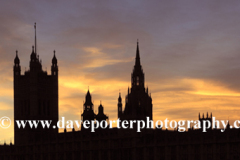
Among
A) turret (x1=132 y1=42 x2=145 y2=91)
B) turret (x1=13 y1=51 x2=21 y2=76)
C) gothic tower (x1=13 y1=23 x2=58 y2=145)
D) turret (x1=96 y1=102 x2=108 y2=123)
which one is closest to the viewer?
gothic tower (x1=13 y1=23 x2=58 y2=145)

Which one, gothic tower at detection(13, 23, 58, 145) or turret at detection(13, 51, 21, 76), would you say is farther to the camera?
turret at detection(13, 51, 21, 76)

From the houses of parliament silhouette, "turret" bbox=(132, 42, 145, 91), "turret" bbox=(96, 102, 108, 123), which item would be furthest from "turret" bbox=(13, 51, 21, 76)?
"turret" bbox=(132, 42, 145, 91)

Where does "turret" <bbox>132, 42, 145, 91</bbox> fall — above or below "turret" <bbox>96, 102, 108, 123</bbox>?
above

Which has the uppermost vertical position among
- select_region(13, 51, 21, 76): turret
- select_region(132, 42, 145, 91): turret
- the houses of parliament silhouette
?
select_region(13, 51, 21, 76): turret

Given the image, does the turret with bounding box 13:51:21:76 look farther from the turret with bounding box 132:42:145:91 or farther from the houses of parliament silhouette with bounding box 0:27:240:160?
the turret with bounding box 132:42:145:91

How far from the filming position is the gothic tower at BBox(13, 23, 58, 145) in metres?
157

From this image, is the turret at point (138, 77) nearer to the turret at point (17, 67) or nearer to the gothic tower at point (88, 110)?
the gothic tower at point (88, 110)

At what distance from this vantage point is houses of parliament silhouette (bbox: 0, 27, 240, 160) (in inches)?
4119

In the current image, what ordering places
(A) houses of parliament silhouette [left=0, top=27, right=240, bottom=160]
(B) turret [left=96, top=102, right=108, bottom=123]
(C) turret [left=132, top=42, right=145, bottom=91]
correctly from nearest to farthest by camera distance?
(A) houses of parliament silhouette [left=0, top=27, right=240, bottom=160]
(C) turret [left=132, top=42, right=145, bottom=91]
(B) turret [left=96, top=102, right=108, bottom=123]

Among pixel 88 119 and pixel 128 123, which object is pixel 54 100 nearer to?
pixel 88 119

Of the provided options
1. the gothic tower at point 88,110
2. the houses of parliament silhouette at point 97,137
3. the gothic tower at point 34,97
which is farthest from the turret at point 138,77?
the gothic tower at point 34,97

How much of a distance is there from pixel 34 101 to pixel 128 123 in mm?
46252

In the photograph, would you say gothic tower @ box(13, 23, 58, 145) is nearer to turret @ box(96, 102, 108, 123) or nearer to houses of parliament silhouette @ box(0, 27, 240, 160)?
houses of parliament silhouette @ box(0, 27, 240, 160)

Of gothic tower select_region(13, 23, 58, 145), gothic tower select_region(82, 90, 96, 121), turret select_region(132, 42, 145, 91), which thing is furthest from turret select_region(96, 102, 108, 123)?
gothic tower select_region(13, 23, 58, 145)
